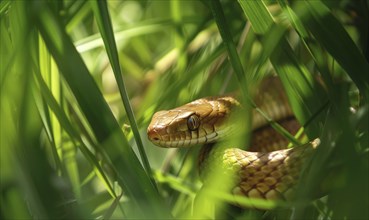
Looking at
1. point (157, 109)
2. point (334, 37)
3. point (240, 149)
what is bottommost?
point (240, 149)

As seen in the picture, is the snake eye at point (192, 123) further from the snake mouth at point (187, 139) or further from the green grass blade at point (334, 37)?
the green grass blade at point (334, 37)

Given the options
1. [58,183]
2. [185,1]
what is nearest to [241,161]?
[58,183]

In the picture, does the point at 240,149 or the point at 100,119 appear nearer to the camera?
the point at 100,119

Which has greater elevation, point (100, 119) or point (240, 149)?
point (100, 119)

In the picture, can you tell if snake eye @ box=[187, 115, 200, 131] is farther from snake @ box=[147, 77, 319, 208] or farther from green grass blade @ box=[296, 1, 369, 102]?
green grass blade @ box=[296, 1, 369, 102]

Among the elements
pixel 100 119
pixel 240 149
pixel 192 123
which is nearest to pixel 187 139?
pixel 192 123

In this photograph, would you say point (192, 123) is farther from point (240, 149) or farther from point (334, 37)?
point (334, 37)

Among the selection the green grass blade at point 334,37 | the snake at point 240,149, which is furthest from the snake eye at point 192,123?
the green grass blade at point 334,37

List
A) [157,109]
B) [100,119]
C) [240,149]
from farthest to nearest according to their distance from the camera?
[157,109] → [240,149] → [100,119]
